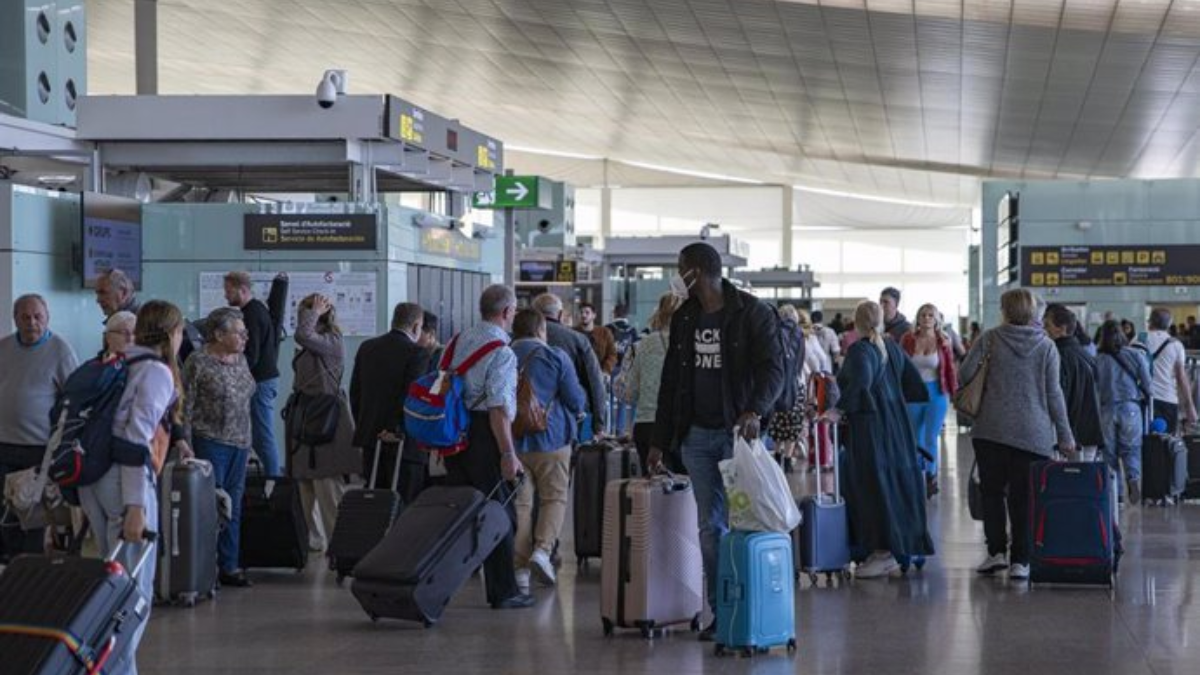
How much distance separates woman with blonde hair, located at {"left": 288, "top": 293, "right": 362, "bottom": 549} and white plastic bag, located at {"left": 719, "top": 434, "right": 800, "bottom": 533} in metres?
3.67

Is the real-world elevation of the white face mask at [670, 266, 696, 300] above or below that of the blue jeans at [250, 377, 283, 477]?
above

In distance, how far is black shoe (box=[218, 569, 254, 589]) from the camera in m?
10.1

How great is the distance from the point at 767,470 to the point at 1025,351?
2790 mm

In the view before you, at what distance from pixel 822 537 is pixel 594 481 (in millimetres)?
1462

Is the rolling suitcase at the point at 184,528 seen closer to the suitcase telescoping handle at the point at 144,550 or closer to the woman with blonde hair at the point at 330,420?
the woman with blonde hair at the point at 330,420

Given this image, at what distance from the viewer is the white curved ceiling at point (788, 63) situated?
90.4 ft

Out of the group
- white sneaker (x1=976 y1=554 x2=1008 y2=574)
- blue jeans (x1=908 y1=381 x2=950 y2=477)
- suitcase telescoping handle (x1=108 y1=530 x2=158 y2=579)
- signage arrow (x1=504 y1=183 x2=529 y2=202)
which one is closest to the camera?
suitcase telescoping handle (x1=108 y1=530 x2=158 y2=579)

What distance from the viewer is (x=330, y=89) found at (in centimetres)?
1501

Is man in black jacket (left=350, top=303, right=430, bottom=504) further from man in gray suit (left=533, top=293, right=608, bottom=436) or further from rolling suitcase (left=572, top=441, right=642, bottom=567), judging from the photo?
rolling suitcase (left=572, top=441, right=642, bottom=567)

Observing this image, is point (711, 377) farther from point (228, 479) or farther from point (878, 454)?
point (228, 479)

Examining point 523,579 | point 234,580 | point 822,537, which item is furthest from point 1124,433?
point 234,580

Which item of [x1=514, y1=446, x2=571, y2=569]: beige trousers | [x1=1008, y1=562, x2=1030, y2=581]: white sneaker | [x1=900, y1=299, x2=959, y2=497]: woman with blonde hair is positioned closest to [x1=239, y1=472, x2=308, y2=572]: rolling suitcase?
[x1=514, y1=446, x2=571, y2=569]: beige trousers

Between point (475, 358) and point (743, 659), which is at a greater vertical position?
point (475, 358)

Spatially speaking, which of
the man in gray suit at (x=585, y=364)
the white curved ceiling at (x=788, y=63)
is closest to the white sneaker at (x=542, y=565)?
the man in gray suit at (x=585, y=364)
